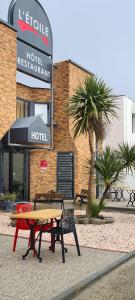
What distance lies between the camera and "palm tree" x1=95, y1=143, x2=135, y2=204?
47.3ft

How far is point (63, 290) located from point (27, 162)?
16358 millimetres

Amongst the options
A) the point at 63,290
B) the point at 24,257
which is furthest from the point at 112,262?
the point at 63,290

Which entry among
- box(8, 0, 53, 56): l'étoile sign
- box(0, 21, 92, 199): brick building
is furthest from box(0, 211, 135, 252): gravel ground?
box(8, 0, 53, 56): l'étoile sign

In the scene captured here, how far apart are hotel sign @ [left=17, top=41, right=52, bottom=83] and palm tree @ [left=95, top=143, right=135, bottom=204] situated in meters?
7.38

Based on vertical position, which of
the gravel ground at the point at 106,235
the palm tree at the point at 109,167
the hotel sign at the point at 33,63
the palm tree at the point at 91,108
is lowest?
the gravel ground at the point at 106,235

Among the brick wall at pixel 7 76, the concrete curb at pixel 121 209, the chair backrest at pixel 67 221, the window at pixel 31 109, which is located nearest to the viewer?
the chair backrest at pixel 67 221

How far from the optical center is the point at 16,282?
A: 21.2 ft

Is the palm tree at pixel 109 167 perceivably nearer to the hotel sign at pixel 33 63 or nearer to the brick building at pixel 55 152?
the hotel sign at pixel 33 63

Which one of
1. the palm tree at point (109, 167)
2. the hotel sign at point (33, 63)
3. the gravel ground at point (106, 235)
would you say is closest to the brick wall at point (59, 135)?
the hotel sign at point (33, 63)

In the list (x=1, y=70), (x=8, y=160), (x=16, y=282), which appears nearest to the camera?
(x=16, y=282)

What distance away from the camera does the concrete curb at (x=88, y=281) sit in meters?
5.81

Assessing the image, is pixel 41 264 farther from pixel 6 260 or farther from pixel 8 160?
pixel 8 160

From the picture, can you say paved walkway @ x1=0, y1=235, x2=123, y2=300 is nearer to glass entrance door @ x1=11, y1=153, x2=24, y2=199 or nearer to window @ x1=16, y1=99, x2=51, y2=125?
glass entrance door @ x1=11, y1=153, x2=24, y2=199

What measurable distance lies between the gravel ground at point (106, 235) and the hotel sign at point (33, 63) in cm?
820
